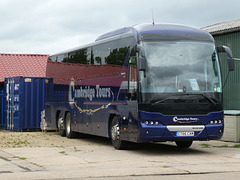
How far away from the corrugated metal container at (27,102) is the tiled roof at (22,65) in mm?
10144

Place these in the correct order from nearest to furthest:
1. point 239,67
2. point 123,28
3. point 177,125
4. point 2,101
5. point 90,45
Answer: point 177,125 → point 123,28 → point 90,45 → point 239,67 → point 2,101

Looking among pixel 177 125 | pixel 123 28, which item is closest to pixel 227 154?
pixel 177 125

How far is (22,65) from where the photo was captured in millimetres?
37969

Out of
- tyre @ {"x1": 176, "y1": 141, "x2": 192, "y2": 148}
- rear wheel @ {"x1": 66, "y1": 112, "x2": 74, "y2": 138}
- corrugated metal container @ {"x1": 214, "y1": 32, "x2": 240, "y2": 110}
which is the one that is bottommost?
tyre @ {"x1": 176, "y1": 141, "x2": 192, "y2": 148}

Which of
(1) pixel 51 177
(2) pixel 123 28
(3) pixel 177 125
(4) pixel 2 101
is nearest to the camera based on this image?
(1) pixel 51 177

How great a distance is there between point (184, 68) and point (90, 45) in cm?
521

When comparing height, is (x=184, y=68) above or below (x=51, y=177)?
above

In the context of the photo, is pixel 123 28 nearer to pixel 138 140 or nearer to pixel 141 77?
pixel 141 77

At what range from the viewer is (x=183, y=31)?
1473cm

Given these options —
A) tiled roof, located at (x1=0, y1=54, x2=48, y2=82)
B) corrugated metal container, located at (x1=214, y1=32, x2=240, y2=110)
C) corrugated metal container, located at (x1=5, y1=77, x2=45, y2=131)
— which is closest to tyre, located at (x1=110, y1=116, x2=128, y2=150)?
corrugated metal container, located at (x1=214, y1=32, x2=240, y2=110)

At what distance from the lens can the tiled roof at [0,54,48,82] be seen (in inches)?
1434

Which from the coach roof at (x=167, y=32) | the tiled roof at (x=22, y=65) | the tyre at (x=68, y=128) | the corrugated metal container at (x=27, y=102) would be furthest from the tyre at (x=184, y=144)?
the tiled roof at (x=22, y=65)

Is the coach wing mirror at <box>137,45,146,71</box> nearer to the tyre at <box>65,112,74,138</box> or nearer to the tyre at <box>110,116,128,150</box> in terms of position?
the tyre at <box>110,116,128,150</box>

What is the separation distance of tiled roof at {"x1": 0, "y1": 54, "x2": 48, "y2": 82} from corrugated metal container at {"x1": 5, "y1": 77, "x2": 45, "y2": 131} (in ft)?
33.3
